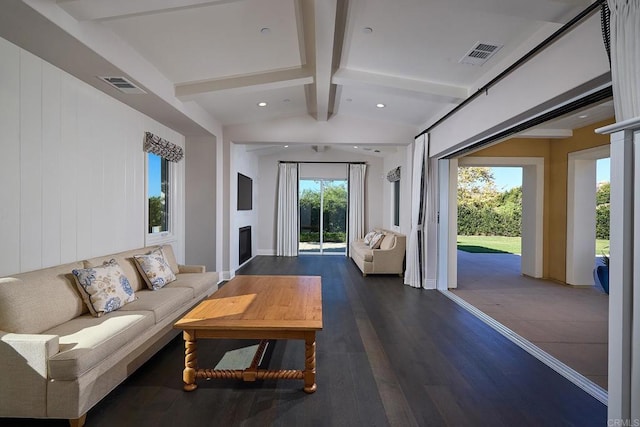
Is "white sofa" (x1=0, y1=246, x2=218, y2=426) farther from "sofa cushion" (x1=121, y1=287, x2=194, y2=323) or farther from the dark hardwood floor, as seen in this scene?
the dark hardwood floor

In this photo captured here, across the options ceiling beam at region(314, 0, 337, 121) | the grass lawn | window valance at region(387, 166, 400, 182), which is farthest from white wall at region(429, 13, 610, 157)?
the grass lawn

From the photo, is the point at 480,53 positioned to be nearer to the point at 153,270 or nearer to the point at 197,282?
the point at 197,282

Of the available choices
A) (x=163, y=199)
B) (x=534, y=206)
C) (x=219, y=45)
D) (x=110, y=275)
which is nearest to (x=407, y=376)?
(x=110, y=275)

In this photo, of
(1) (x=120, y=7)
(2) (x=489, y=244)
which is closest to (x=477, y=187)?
(2) (x=489, y=244)

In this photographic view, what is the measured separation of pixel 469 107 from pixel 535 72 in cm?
120

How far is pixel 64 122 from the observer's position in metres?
2.78

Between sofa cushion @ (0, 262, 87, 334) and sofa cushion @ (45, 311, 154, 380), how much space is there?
0.08 meters

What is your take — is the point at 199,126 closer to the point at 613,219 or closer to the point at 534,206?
the point at 613,219

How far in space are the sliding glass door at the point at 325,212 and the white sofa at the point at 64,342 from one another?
19.5ft

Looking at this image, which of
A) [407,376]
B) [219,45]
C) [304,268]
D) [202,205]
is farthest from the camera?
[304,268]

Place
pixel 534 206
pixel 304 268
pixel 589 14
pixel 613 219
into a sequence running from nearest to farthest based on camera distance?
pixel 613 219 < pixel 589 14 < pixel 534 206 < pixel 304 268

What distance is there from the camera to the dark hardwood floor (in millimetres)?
1952

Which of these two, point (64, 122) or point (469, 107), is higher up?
point (469, 107)

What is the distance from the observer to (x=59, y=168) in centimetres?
272
